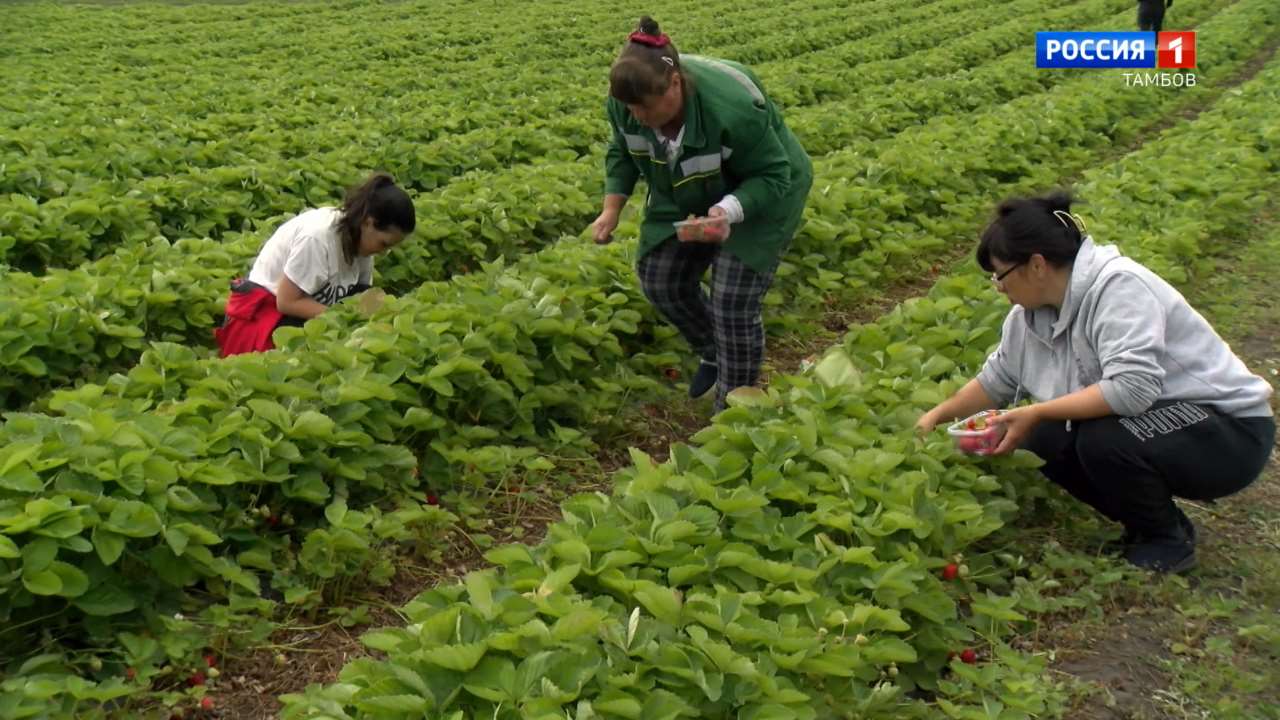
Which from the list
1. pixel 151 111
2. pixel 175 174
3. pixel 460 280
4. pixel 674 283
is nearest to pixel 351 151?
pixel 175 174

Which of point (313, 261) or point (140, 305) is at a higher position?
point (313, 261)

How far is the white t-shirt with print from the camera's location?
5.06 metres

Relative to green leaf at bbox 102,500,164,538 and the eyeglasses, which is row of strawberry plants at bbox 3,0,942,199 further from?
the eyeglasses

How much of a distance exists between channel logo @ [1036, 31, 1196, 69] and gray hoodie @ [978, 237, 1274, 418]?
46.2 ft

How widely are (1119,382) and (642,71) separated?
73.0 inches

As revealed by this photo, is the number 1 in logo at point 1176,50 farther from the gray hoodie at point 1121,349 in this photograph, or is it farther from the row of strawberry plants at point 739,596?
the row of strawberry plants at point 739,596

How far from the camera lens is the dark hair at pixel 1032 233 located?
3.38 m

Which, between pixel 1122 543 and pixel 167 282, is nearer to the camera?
pixel 1122 543

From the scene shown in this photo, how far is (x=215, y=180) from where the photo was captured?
317 inches

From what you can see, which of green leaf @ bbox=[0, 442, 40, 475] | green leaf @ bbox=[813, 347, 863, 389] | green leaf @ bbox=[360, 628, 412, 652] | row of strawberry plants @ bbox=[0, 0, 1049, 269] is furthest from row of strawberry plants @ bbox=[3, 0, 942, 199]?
green leaf @ bbox=[360, 628, 412, 652]

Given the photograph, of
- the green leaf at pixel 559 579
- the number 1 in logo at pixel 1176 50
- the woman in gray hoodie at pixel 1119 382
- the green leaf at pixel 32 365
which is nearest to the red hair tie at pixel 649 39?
the woman in gray hoodie at pixel 1119 382

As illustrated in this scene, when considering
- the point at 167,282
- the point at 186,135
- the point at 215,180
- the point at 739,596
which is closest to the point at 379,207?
the point at 167,282

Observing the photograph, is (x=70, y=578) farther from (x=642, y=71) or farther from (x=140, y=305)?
(x=140, y=305)

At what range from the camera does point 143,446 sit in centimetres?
Answer: 350
